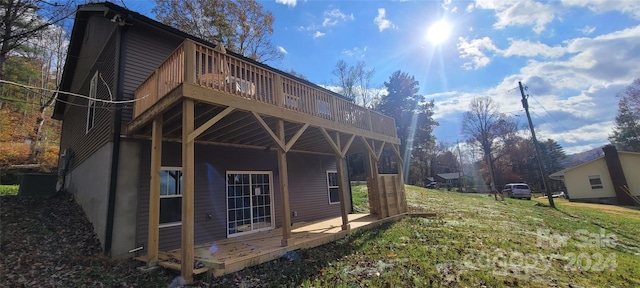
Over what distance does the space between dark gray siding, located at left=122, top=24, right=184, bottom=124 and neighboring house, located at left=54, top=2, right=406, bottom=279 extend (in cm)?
3

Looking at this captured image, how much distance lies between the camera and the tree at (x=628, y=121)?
99.4ft

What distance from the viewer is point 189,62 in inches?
178

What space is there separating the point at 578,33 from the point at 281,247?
16.2 metres

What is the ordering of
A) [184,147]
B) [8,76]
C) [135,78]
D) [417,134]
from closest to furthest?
[184,147], [135,78], [8,76], [417,134]

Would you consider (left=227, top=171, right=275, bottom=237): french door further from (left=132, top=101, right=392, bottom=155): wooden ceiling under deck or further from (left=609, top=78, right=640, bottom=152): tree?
(left=609, top=78, right=640, bottom=152): tree

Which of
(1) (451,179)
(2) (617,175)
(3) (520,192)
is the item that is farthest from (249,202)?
(1) (451,179)

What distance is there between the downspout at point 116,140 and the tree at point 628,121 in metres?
45.1

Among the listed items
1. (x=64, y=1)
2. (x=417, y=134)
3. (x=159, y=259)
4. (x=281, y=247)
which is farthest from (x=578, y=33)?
(x=417, y=134)

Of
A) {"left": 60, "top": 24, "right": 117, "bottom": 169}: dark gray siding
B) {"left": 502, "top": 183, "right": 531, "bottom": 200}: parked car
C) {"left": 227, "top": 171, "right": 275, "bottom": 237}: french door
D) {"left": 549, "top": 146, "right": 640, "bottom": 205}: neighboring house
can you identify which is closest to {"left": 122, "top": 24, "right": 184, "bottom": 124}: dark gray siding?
{"left": 60, "top": 24, "right": 117, "bottom": 169}: dark gray siding

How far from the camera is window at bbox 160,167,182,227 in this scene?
6.67 meters

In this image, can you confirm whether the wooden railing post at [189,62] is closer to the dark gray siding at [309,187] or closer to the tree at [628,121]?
the dark gray siding at [309,187]

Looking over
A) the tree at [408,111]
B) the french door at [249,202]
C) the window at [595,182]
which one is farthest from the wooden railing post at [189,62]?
the window at [595,182]

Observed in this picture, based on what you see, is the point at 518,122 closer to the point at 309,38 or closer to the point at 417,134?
the point at 417,134

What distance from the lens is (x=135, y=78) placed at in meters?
6.87
